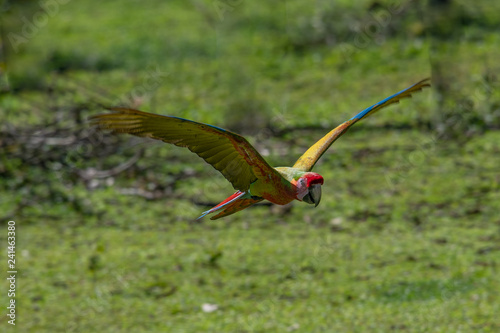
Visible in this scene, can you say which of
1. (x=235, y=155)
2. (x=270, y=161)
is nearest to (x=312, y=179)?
(x=235, y=155)

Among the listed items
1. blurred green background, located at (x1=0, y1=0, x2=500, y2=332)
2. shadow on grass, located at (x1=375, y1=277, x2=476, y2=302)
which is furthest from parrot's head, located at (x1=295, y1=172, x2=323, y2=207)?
shadow on grass, located at (x1=375, y1=277, x2=476, y2=302)

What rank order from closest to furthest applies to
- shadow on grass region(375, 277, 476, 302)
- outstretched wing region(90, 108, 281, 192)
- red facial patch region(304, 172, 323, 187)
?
outstretched wing region(90, 108, 281, 192), red facial patch region(304, 172, 323, 187), shadow on grass region(375, 277, 476, 302)

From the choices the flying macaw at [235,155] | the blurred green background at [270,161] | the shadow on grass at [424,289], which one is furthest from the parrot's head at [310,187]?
the shadow on grass at [424,289]

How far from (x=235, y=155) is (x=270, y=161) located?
3.68 meters

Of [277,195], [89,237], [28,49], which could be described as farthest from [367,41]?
[277,195]

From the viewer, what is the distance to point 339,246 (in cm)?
526

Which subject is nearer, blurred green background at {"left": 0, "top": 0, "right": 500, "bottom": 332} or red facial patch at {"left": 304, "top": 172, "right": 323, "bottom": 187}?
red facial patch at {"left": 304, "top": 172, "right": 323, "bottom": 187}

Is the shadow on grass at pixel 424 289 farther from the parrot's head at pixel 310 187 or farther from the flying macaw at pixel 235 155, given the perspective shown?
the parrot's head at pixel 310 187

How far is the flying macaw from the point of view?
2.32 meters

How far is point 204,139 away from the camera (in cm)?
246

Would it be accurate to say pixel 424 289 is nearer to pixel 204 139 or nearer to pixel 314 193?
pixel 314 193

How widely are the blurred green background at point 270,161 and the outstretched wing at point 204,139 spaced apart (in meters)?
1.94

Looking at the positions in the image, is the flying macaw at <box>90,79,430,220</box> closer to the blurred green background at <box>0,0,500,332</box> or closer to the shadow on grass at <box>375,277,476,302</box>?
the blurred green background at <box>0,0,500,332</box>

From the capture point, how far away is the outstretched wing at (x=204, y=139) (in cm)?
230
